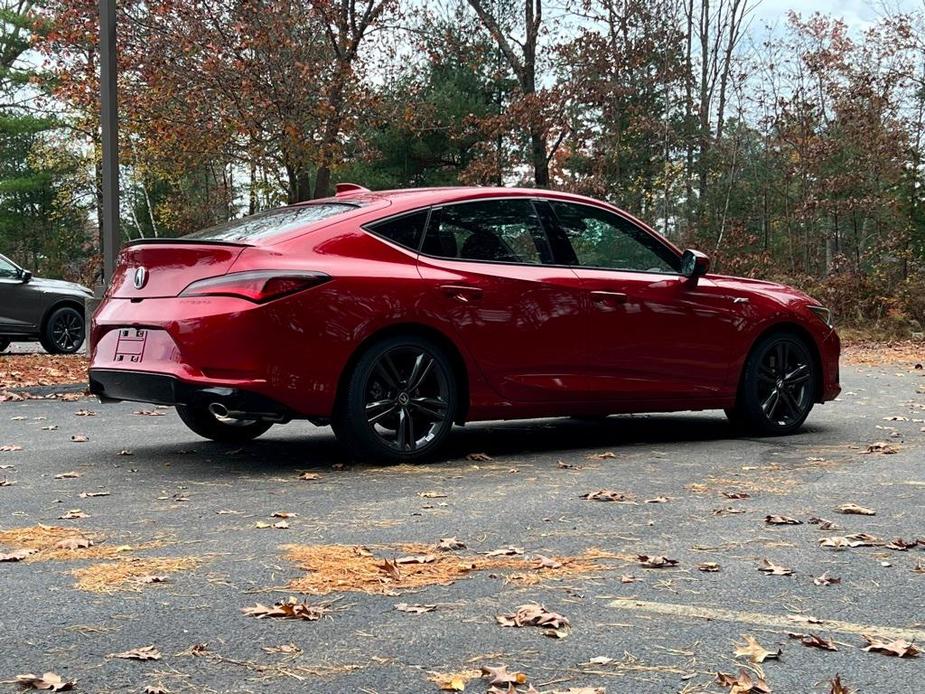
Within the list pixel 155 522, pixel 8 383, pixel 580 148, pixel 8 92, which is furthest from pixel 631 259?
pixel 8 92

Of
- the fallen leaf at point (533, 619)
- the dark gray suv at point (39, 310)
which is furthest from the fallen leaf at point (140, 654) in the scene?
the dark gray suv at point (39, 310)

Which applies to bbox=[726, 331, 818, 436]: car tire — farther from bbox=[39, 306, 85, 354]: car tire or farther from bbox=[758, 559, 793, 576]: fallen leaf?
bbox=[39, 306, 85, 354]: car tire

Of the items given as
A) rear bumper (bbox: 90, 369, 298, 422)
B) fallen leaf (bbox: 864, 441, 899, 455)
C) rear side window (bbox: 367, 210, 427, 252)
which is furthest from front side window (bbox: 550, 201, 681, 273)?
rear bumper (bbox: 90, 369, 298, 422)

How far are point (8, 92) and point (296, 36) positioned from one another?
32787mm

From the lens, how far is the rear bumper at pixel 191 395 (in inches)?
239

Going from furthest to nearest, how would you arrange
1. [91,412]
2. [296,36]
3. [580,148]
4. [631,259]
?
[580,148]
[296,36]
[91,412]
[631,259]

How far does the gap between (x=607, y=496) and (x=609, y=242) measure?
2462 mm

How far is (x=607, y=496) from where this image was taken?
570 centimetres

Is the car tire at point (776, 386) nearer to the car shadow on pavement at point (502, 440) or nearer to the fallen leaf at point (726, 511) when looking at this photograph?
the car shadow on pavement at point (502, 440)

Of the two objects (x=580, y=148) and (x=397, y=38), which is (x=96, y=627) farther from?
(x=580, y=148)

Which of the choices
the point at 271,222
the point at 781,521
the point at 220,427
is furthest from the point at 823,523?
the point at 220,427

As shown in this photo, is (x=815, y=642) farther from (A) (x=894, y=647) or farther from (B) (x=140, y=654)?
(B) (x=140, y=654)

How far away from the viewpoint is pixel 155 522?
5.05 meters

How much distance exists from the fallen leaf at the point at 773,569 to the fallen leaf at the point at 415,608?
1.32 meters
